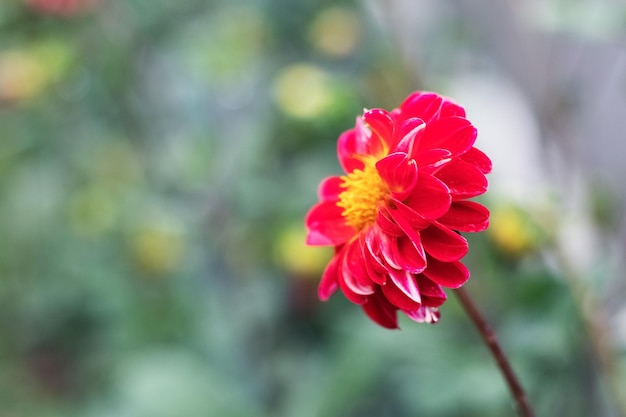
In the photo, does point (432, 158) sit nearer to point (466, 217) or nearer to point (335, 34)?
point (466, 217)

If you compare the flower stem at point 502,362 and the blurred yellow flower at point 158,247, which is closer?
the flower stem at point 502,362

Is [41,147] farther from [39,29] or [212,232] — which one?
[212,232]

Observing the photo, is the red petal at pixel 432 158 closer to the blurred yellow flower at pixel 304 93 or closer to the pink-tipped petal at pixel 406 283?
the pink-tipped petal at pixel 406 283

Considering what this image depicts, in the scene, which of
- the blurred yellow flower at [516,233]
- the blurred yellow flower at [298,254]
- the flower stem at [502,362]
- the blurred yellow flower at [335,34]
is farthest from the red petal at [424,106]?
the blurred yellow flower at [335,34]

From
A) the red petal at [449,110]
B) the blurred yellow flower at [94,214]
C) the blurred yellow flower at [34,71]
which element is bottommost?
the red petal at [449,110]

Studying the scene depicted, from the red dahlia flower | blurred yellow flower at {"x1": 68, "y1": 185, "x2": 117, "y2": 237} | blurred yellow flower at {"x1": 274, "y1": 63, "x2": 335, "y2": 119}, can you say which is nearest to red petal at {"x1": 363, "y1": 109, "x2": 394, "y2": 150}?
the red dahlia flower

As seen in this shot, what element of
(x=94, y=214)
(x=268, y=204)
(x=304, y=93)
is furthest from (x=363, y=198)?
(x=94, y=214)
